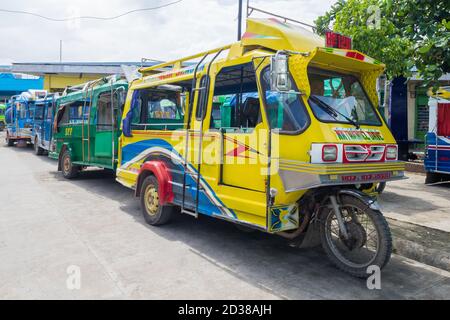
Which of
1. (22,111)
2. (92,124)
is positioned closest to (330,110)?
(92,124)

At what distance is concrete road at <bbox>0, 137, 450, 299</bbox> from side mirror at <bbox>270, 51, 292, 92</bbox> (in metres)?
2.06

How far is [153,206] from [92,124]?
165 inches

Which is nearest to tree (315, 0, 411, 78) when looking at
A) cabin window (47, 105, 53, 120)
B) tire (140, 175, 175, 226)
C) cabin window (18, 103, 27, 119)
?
tire (140, 175, 175, 226)

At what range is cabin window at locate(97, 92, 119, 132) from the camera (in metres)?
8.53

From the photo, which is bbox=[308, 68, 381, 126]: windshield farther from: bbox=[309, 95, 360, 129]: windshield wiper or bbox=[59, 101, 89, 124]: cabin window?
bbox=[59, 101, 89, 124]: cabin window

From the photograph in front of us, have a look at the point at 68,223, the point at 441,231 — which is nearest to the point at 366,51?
the point at 441,231

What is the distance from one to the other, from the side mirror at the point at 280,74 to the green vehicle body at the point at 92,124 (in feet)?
16.3

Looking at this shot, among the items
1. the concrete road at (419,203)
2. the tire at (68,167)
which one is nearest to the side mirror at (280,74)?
the concrete road at (419,203)

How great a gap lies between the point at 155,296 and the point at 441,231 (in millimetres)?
4073

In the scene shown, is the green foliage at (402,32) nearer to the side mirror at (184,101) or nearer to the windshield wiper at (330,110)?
the windshield wiper at (330,110)

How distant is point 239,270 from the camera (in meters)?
4.54

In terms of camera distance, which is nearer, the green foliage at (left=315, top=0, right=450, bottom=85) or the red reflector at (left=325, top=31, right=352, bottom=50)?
the red reflector at (left=325, top=31, right=352, bottom=50)
